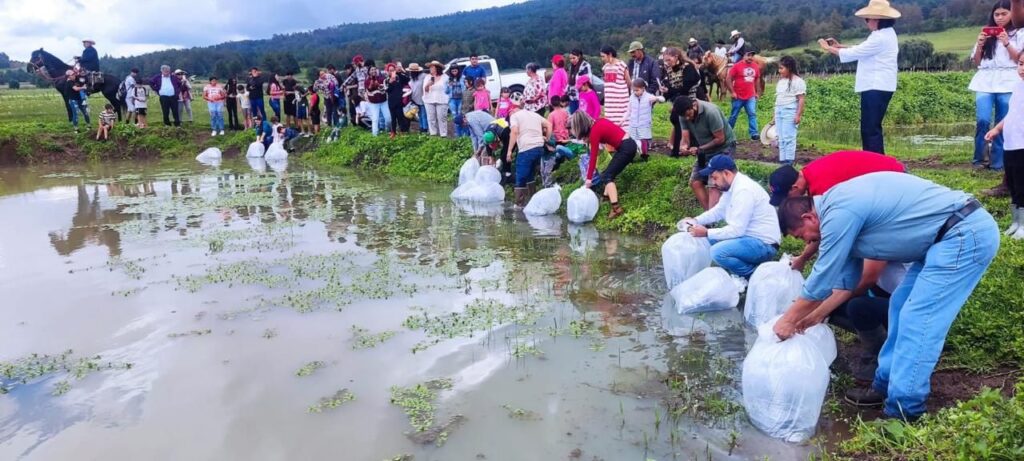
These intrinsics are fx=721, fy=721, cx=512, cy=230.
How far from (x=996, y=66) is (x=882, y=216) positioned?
5298 mm

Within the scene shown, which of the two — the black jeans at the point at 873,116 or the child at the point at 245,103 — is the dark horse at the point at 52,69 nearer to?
the child at the point at 245,103

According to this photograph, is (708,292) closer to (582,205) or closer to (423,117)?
(582,205)

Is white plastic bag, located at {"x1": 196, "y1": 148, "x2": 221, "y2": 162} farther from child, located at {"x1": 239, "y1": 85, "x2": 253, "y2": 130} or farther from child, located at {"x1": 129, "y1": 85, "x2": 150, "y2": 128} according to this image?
child, located at {"x1": 129, "y1": 85, "x2": 150, "y2": 128}

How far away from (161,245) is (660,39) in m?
66.2

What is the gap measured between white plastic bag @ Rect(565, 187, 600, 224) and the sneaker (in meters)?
5.47

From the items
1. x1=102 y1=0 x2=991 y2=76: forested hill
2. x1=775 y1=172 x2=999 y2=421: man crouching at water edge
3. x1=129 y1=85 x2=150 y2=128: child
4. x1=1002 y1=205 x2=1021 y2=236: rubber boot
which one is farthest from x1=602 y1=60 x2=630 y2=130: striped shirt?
x1=102 y1=0 x2=991 y2=76: forested hill

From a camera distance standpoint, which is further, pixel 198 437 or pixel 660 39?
pixel 660 39

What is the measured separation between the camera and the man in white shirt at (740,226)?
5965 mm

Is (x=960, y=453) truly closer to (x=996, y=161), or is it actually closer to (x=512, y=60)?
(x=996, y=161)

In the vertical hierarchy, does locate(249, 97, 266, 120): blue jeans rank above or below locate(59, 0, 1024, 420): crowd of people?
above

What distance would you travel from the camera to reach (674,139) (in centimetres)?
1034

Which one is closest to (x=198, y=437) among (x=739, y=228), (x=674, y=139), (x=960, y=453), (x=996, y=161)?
(x=960, y=453)

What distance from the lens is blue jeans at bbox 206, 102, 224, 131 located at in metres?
19.2

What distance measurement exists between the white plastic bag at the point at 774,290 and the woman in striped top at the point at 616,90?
5601mm
